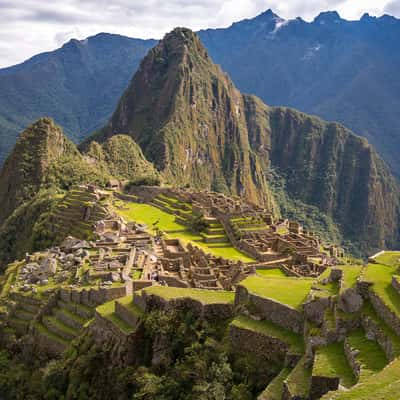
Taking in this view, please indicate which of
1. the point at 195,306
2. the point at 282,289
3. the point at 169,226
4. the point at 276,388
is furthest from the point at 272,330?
the point at 169,226

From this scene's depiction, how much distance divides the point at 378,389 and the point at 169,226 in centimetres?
5649

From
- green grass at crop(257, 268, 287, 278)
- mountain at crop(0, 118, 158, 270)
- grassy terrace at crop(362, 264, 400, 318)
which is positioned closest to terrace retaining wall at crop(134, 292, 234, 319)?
grassy terrace at crop(362, 264, 400, 318)

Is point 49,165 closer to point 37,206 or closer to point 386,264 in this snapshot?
point 37,206

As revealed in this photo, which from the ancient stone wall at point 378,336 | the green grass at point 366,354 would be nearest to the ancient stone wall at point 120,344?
the green grass at point 366,354

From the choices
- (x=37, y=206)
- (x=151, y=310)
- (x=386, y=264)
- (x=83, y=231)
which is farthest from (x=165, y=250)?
(x=37, y=206)

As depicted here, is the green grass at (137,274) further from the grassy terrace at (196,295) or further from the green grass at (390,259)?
the green grass at (390,259)

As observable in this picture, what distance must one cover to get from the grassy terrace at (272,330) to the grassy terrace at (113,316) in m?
4.62

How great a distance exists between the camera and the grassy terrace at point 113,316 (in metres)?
19.5

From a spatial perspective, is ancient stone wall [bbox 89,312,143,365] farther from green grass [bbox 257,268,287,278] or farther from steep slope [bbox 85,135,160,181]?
steep slope [bbox 85,135,160,181]

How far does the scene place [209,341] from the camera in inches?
668

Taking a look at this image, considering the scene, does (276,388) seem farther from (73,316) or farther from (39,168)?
(39,168)

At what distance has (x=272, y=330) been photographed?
16.2 metres

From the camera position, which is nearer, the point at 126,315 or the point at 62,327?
the point at 126,315

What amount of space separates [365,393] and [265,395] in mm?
4197
